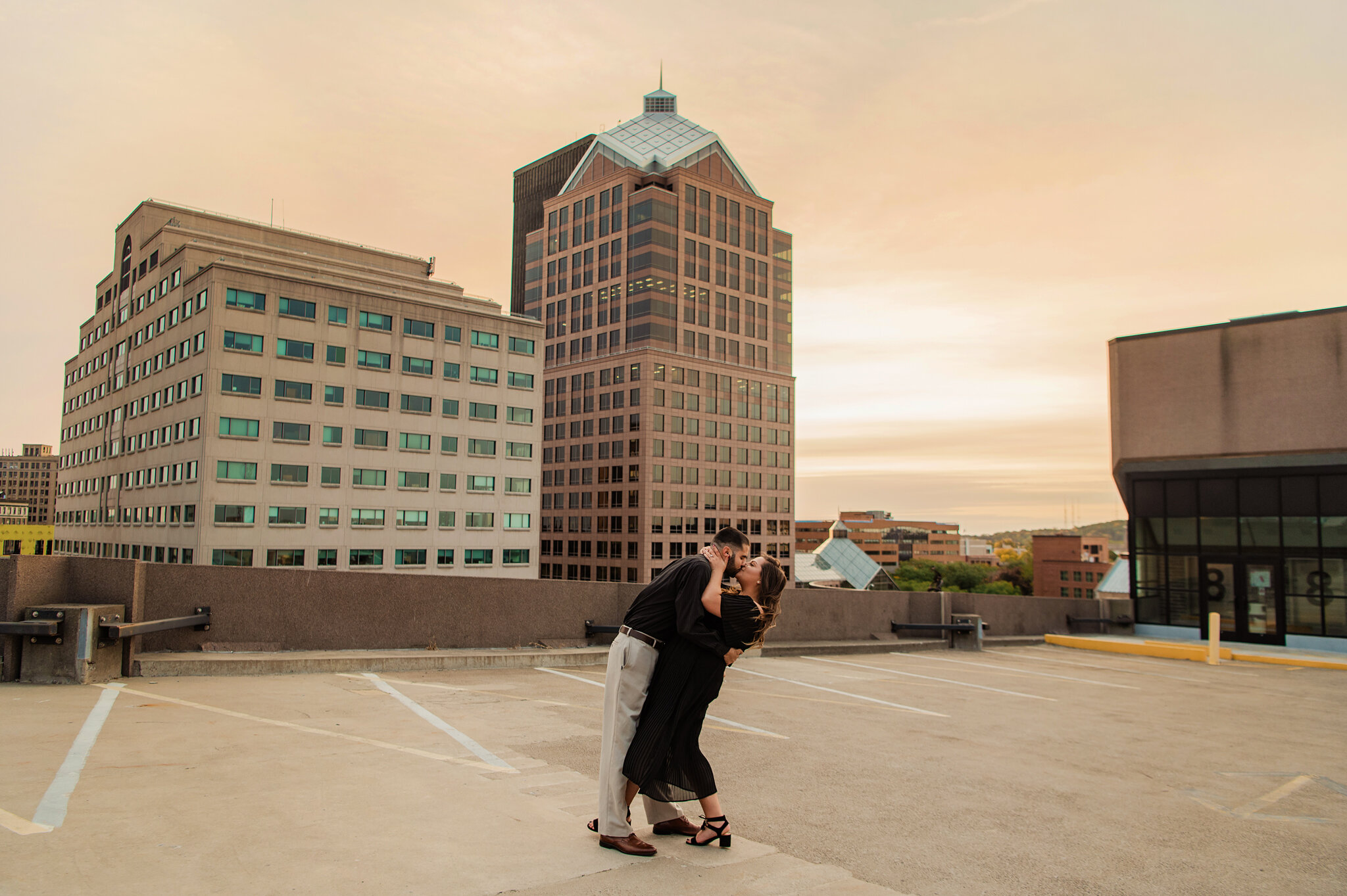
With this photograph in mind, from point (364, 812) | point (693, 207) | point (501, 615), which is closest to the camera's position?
point (364, 812)

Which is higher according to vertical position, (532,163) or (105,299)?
(532,163)

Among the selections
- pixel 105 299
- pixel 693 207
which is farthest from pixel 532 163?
pixel 105 299

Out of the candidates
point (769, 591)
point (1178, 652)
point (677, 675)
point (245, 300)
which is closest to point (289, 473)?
point (245, 300)

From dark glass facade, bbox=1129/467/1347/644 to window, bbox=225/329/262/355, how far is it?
66.6 meters

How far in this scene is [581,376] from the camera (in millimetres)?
107625

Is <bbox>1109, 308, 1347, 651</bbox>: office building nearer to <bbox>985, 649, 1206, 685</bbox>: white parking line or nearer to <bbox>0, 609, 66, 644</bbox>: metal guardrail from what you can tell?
<bbox>985, 649, 1206, 685</bbox>: white parking line

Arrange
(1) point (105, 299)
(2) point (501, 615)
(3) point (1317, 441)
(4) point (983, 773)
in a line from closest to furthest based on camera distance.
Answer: (4) point (983, 773)
(2) point (501, 615)
(3) point (1317, 441)
(1) point (105, 299)

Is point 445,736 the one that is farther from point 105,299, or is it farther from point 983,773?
point 105,299

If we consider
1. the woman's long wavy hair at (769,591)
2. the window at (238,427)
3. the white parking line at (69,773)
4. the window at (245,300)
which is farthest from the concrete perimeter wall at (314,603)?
the window at (245,300)

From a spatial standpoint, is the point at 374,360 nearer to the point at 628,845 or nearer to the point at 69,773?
the point at 69,773

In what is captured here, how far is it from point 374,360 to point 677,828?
76.7 metres

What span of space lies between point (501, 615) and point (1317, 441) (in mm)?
23598

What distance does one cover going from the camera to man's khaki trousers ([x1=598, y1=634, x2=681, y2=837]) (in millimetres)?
4621

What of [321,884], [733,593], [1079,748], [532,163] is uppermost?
[532,163]
